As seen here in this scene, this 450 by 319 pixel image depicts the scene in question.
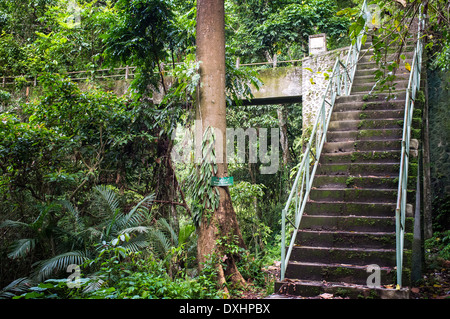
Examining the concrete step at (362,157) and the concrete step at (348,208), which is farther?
the concrete step at (362,157)

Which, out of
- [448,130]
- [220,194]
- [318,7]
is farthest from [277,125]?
[220,194]

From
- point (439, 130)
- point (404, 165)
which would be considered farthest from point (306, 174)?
point (439, 130)

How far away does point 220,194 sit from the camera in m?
5.69

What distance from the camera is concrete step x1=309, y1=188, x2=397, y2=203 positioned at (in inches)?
201

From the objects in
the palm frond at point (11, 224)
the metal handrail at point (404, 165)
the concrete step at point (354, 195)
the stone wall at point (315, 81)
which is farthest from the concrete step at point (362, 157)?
the palm frond at point (11, 224)

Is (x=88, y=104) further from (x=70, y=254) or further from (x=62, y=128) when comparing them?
(x=70, y=254)

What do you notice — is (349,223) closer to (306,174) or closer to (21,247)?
(306,174)

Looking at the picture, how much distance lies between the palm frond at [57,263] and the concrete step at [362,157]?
4.10 m

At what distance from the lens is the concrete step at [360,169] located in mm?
5453

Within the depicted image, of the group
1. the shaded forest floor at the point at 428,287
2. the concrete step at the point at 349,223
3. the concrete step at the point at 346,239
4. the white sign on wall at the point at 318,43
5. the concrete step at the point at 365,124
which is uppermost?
the white sign on wall at the point at 318,43

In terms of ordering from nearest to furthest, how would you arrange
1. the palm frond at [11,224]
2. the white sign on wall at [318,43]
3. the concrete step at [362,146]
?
1. the concrete step at [362,146]
2. the palm frond at [11,224]
3. the white sign on wall at [318,43]

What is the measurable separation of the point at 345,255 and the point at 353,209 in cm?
77

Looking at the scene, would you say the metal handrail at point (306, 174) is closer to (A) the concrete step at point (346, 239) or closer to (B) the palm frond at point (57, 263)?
(A) the concrete step at point (346, 239)

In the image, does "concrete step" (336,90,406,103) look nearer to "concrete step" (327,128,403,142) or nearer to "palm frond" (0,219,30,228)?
"concrete step" (327,128,403,142)
